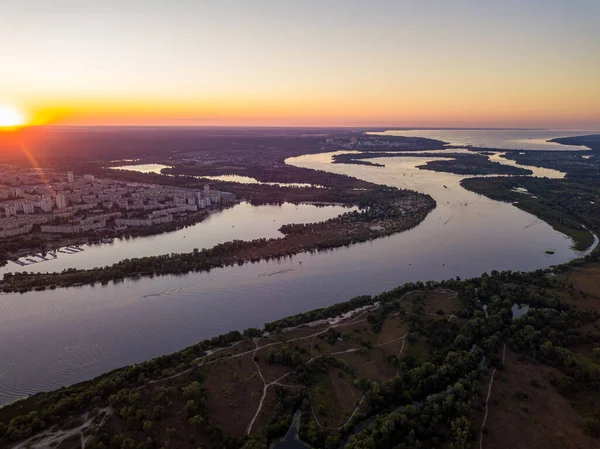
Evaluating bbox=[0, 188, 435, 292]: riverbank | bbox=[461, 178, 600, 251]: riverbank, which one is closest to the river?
bbox=[0, 188, 435, 292]: riverbank

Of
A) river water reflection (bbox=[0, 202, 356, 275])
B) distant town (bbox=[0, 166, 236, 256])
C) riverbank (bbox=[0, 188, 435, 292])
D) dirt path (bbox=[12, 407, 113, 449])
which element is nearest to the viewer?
dirt path (bbox=[12, 407, 113, 449])

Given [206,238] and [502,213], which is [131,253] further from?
[502,213]

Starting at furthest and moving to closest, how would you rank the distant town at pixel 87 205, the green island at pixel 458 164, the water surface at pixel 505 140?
the water surface at pixel 505 140
the green island at pixel 458 164
the distant town at pixel 87 205

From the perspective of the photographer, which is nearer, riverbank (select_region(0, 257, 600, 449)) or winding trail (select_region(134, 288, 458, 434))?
riverbank (select_region(0, 257, 600, 449))

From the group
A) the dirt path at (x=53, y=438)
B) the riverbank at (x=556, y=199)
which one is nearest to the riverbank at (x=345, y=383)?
the dirt path at (x=53, y=438)

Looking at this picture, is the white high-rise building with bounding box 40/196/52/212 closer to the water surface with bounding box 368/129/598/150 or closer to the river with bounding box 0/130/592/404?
the river with bounding box 0/130/592/404

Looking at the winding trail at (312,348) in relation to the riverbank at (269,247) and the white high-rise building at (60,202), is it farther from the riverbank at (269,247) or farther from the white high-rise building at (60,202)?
the white high-rise building at (60,202)
